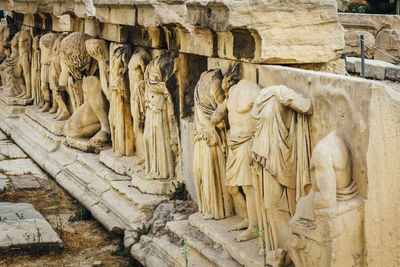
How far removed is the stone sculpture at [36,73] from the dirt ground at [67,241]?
4409 millimetres

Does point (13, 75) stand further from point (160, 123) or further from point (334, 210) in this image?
point (334, 210)

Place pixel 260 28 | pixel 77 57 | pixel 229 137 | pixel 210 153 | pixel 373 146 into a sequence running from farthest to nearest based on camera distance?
pixel 77 57
pixel 210 153
pixel 229 137
pixel 260 28
pixel 373 146

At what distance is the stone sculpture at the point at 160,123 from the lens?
8250 mm

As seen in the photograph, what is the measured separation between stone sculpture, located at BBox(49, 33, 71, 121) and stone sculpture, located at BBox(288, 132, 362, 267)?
26.6 feet

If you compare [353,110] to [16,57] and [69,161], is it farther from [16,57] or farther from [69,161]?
[16,57]

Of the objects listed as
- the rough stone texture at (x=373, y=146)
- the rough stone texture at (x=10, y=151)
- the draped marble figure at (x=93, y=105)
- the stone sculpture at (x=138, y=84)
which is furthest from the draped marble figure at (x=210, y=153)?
the rough stone texture at (x=10, y=151)

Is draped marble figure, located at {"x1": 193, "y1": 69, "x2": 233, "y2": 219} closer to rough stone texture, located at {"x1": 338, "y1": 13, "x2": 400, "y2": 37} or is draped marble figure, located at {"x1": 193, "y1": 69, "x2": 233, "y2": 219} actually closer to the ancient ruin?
the ancient ruin

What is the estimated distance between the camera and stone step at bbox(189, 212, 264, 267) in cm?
605

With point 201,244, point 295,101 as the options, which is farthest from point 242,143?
point 201,244

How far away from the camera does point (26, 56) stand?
15.1 meters

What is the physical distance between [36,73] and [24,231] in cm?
724

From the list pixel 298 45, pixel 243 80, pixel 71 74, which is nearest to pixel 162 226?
pixel 243 80

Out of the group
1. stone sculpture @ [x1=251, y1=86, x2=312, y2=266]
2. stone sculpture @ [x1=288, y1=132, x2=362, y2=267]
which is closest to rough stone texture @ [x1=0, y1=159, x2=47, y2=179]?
stone sculpture @ [x1=251, y1=86, x2=312, y2=266]

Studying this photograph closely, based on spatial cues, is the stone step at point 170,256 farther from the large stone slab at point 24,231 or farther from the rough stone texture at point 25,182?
the rough stone texture at point 25,182
